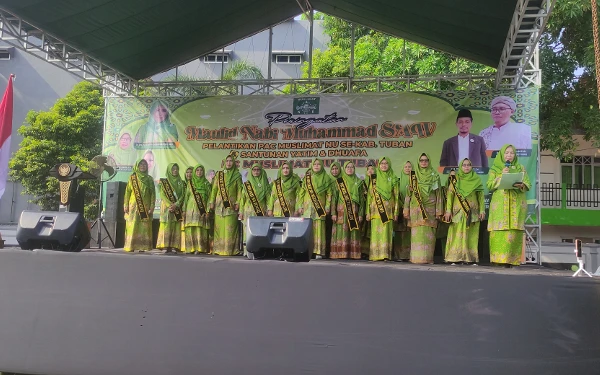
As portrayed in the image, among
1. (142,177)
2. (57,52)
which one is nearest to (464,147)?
(142,177)

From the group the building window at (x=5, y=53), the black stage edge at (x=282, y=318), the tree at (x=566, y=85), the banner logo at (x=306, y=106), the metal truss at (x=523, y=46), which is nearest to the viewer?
the black stage edge at (x=282, y=318)

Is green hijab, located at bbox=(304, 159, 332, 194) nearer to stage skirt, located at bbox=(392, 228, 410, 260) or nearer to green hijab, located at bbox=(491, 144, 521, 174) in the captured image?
stage skirt, located at bbox=(392, 228, 410, 260)

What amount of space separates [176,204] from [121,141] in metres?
2.13

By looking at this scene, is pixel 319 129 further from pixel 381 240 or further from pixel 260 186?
pixel 381 240

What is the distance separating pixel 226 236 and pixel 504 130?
373cm

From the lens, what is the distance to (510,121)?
242 inches

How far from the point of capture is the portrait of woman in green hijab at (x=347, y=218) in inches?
215

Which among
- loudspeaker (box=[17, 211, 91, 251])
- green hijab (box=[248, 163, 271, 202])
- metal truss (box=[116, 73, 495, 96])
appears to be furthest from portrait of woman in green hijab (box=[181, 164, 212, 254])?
loudspeaker (box=[17, 211, 91, 251])

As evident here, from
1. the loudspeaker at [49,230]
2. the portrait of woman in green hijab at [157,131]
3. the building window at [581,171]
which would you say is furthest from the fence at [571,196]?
the loudspeaker at [49,230]

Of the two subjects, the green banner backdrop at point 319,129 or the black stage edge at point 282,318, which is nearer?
the black stage edge at point 282,318

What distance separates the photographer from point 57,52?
6.09 metres

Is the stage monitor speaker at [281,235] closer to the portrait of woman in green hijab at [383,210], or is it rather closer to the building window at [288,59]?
the portrait of woman in green hijab at [383,210]

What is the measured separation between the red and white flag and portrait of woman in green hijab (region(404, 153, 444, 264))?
382cm

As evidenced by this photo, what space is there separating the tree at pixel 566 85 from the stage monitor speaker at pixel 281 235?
25.5 feet
